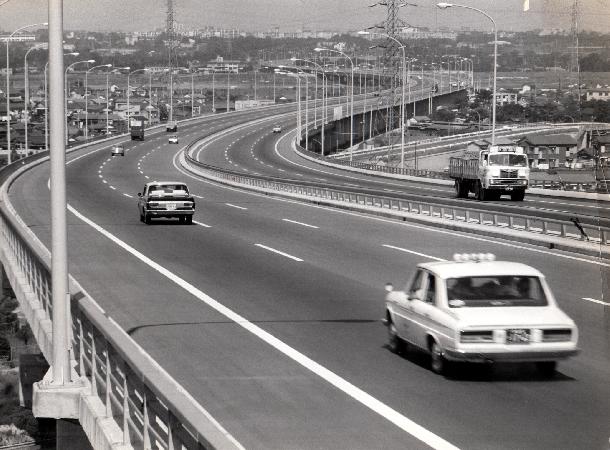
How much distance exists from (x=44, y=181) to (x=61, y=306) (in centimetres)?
6398

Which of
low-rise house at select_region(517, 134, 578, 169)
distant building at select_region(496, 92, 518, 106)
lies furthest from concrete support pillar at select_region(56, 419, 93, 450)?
distant building at select_region(496, 92, 518, 106)

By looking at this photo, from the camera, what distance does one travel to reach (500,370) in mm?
14820

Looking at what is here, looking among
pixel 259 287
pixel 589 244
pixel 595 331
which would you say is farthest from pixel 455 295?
pixel 589 244

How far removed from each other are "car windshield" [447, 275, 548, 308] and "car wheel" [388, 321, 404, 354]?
1.76 m

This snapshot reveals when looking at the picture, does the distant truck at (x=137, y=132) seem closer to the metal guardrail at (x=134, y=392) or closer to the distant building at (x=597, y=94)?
the metal guardrail at (x=134, y=392)

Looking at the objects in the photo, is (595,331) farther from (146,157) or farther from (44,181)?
(146,157)

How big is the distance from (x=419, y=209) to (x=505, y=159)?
10.6 metres

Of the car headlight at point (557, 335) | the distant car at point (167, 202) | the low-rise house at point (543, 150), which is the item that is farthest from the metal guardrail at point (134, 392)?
the low-rise house at point (543, 150)

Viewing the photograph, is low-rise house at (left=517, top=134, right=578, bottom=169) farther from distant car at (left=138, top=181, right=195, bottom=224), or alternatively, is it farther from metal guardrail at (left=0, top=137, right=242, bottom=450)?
metal guardrail at (left=0, top=137, right=242, bottom=450)

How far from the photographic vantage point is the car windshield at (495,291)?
14.3 meters

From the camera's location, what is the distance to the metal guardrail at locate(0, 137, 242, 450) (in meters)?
7.78

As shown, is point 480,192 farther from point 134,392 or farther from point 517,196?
point 134,392

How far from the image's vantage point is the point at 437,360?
14414mm

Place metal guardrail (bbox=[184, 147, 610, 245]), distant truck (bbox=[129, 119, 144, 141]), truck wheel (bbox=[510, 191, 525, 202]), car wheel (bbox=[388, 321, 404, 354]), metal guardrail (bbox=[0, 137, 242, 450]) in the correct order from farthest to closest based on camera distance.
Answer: distant truck (bbox=[129, 119, 144, 141]), truck wheel (bbox=[510, 191, 525, 202]), metal guardrail (bbox=[184, 147, 610, 245]), car wheel (bbox=[388, 321, 404, 354]), metal guardrail (bbox=[0, 137, 242, 450])
